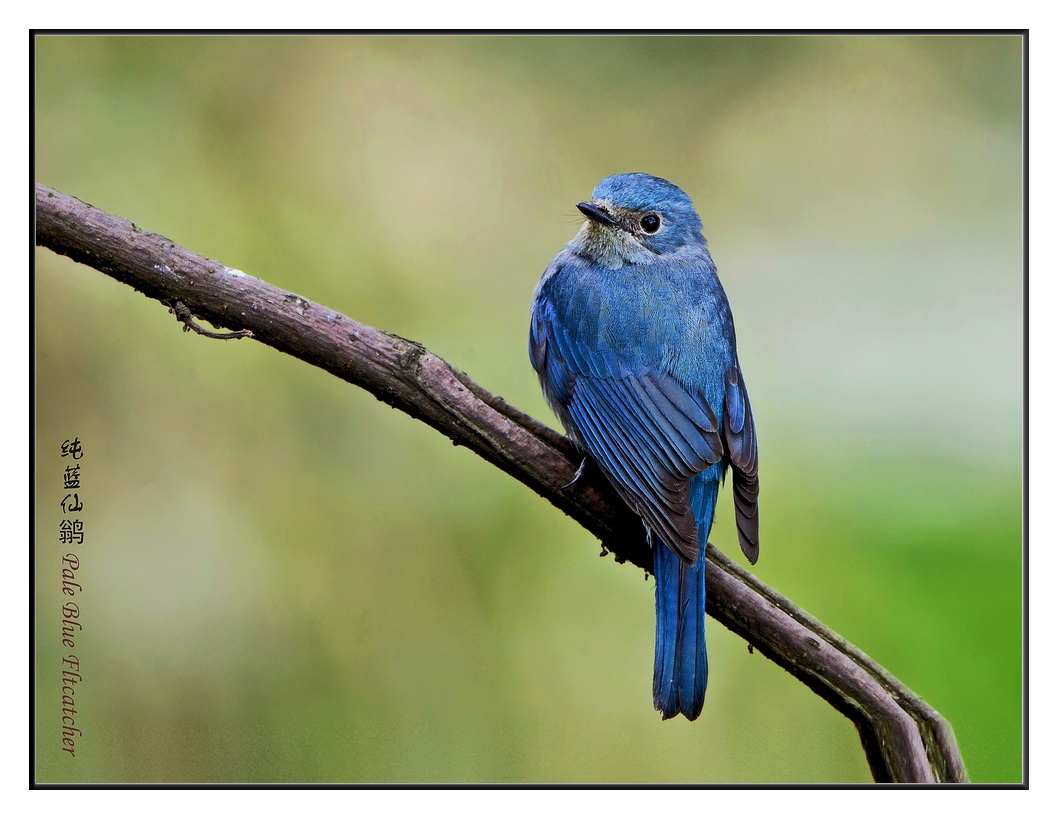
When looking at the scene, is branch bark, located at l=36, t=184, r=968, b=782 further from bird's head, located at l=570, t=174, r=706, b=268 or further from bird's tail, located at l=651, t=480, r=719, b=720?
bird's head, located at l=570, t=174, r=706, b=268

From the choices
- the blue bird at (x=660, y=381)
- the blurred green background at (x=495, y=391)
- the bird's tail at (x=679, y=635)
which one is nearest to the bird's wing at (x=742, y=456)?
the blue bird at (x=660, y=381)

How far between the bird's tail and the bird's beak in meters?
1.04

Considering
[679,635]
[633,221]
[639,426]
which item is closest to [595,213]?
[633,221]

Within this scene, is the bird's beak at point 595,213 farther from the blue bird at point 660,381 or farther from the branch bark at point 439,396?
the branch bark at point 439,396

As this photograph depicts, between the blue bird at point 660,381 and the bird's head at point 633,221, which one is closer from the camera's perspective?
the blue bird at point 660,381

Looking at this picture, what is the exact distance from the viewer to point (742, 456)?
2.65 meters

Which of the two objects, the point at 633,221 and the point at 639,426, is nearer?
the point at 639,426

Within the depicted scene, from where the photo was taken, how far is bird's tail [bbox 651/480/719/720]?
7.84 feet

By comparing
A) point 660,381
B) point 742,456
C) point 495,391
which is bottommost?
point 742,456

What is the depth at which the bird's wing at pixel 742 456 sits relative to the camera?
2529mm

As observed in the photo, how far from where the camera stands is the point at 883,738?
235cm

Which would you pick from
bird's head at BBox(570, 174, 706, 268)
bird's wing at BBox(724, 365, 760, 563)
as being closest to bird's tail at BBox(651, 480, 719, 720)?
bird's wing at BBox(724, 365, 760, 563)

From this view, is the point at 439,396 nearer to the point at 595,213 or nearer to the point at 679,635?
the point at 679,635

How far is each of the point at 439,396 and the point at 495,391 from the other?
89 centimetres
